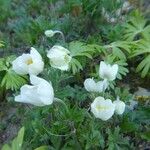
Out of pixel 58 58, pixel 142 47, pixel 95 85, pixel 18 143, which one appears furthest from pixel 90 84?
pixel 142 47

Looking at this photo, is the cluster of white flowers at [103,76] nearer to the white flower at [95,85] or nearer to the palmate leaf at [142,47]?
the white flower at [95,85]

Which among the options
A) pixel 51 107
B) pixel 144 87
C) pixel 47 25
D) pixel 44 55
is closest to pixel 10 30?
pixel 47 25

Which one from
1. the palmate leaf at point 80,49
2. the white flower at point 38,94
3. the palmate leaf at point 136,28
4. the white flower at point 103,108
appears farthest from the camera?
the palmate leaf at point 136,28

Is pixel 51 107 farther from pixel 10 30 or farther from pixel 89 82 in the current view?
pixel 10 30

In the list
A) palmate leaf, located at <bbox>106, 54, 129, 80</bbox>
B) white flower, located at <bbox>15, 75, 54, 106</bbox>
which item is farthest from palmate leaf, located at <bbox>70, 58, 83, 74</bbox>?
white flower, located at <bbox>15, 75, 54, 106</bbox>

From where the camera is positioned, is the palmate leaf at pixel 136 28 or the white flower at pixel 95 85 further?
the palmate leaf at pixel 136 28

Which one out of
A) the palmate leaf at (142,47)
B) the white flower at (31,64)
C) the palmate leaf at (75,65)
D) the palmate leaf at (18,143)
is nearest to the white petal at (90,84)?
the white flower at (31,64)

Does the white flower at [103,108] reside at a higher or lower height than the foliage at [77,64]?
higher
